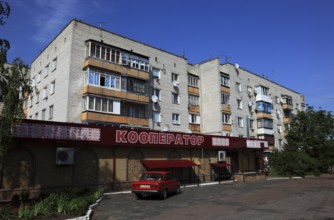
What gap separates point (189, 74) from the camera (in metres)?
47.7

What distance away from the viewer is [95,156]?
2309 cm

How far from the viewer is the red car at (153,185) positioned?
18484mm

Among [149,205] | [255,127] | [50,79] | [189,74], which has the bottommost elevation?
[149,205]

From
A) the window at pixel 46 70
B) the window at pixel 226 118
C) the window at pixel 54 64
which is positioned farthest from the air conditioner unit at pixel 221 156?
the window at pixel 46 70

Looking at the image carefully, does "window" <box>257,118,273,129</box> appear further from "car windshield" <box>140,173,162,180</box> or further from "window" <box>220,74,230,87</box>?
"car windshield" <box>140,173,162,180</box>

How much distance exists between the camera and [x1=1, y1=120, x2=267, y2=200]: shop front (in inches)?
760

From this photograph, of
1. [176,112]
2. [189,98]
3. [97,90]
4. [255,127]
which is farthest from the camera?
[255,127]

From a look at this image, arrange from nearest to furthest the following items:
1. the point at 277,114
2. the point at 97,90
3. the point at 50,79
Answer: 1. the point at 97,90
2. the point at 50,79
3. the point at 277,114

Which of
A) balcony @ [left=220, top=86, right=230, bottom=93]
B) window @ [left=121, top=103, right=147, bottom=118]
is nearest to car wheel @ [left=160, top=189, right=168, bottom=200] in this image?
window @ [left=121, top=103, right=147, bottom=118]

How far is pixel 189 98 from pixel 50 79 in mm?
19550

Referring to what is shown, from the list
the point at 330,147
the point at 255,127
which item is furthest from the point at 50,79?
the point at 330,147

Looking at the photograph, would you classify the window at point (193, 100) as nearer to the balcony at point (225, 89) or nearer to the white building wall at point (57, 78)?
the balcony at point (225, 89)

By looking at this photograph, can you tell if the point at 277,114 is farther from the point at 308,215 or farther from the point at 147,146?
the point at 308,215

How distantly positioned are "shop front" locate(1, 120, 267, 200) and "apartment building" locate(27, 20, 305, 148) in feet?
17.7
